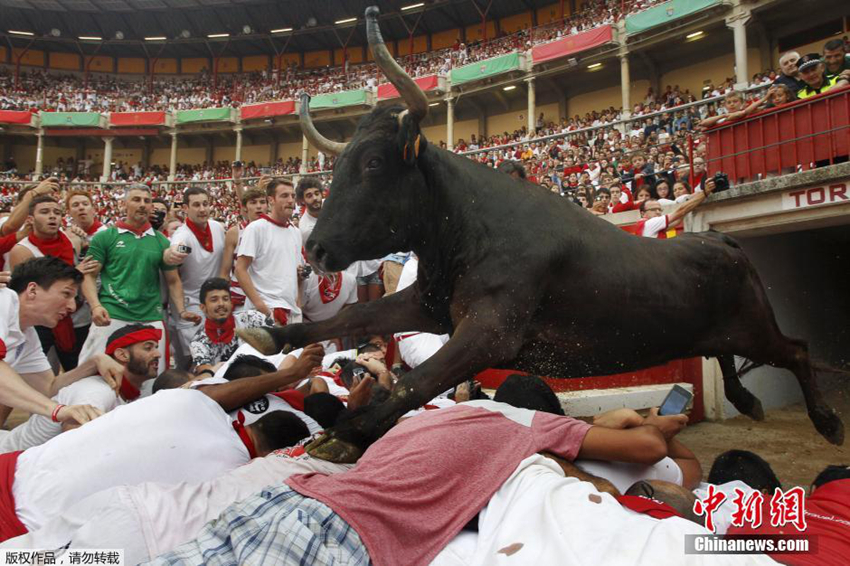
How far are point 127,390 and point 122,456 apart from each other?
2291 millimetres

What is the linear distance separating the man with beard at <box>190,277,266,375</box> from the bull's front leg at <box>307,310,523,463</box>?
3.01 m

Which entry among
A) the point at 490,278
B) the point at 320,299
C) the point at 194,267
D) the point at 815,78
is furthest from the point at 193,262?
the point at 815,78

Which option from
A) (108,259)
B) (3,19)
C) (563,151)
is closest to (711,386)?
(108,259)

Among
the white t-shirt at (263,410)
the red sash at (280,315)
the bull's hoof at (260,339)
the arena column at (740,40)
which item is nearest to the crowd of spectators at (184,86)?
the arena column at (740,40)

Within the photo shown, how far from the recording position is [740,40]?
2266cm

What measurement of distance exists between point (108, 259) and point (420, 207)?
4142 millimetres

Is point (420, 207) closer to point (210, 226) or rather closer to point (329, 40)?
point (210, 226)

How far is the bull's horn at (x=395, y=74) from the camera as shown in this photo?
2.94 meters

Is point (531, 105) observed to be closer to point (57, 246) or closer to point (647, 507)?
point (57, 246)

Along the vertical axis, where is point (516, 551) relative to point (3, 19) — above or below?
below

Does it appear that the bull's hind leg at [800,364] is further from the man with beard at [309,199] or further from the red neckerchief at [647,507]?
the man with beard at [309,199]

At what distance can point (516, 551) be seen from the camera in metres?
2.07

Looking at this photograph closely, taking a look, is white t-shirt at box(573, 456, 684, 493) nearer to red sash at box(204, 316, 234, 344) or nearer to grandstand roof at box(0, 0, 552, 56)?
red sash at box(204, 316, 234, 344)

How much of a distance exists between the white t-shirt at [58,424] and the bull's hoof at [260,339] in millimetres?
1394
